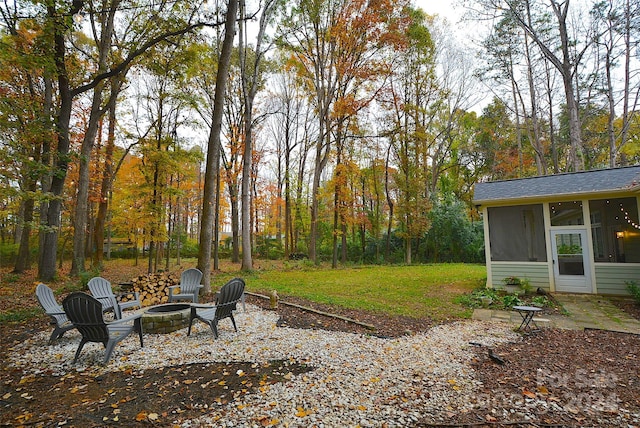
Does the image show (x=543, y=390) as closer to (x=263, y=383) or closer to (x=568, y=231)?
(x=263, y=383)

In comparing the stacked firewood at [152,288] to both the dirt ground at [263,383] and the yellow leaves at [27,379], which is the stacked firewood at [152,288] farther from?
the yellow leaves at [27,379]

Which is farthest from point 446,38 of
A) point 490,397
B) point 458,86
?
point 490,397

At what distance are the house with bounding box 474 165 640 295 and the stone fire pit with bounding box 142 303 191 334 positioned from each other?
8.28 metres

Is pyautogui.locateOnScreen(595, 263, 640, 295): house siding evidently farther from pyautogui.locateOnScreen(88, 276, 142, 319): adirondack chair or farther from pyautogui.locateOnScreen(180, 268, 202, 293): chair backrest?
pyautogui.locateOnScreen(88, 276, 142, 319): adirondack chair

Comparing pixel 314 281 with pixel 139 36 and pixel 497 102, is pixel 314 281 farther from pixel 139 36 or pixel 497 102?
pixel 497 102

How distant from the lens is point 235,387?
285cm

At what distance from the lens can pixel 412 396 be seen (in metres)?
2.67

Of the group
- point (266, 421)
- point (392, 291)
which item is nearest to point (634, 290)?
point (392, 291)

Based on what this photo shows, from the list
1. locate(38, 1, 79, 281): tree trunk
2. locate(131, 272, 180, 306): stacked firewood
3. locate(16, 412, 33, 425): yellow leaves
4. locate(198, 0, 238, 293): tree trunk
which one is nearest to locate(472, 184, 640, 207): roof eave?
locate(198, 0, 238, 293): tree trunk

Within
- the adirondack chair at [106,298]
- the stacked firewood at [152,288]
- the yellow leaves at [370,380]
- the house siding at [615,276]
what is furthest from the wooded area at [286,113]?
the house siding at [615,276]

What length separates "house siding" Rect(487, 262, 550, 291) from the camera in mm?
8031

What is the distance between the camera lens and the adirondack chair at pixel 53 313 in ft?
13.2

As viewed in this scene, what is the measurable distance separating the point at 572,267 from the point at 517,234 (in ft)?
4.91

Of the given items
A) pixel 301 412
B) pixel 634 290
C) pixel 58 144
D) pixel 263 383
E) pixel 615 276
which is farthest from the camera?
pixel 58 144
